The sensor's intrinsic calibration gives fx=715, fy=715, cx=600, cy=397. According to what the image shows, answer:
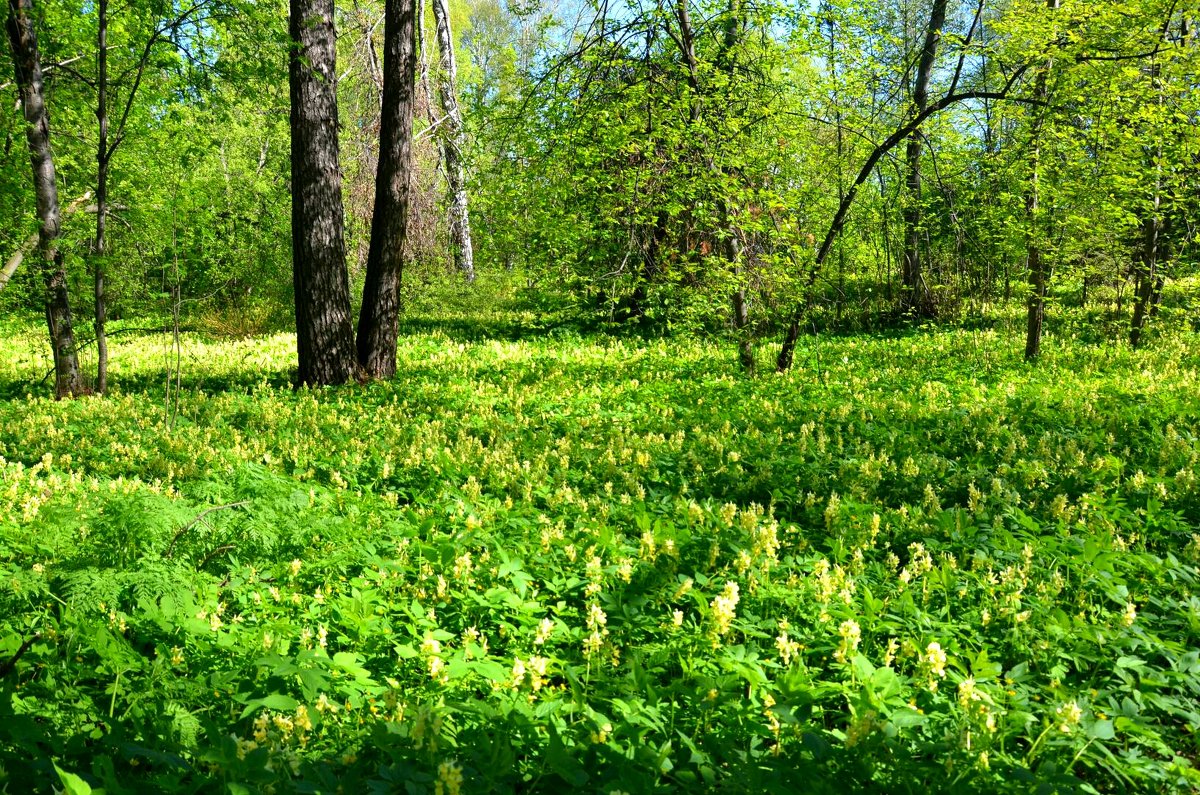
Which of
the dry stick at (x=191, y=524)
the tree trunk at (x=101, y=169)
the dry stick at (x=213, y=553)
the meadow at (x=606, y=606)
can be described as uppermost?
the tree trunk at (x=101, y=169)

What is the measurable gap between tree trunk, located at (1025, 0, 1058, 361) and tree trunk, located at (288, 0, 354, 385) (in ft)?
31.7

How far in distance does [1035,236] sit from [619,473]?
8.42m

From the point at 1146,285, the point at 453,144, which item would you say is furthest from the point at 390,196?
the point at 1146,285

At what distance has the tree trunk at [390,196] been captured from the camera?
1016cm

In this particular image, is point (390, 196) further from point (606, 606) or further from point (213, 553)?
point (606, 606)

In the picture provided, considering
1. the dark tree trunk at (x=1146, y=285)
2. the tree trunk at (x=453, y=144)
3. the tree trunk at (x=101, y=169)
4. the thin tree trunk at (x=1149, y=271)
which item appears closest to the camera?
the tree trunk at (x=101, y=169)

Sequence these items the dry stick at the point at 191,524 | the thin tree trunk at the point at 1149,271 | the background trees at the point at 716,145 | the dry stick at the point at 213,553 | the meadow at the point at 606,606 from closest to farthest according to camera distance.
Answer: the meadow at the point at 606,606 < the dry stick at the point at 191,524 < the dry stick at the point at 213,553 < the background trees at the point at 716,145 < the thin tree trunk at the point at 1149,271

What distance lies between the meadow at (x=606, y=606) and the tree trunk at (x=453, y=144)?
828 cm

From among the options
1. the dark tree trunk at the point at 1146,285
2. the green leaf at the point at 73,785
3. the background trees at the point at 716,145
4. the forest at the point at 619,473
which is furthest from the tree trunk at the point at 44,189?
the dark tree trunk at the point at 1146,285

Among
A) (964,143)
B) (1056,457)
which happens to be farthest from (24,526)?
(964,143)

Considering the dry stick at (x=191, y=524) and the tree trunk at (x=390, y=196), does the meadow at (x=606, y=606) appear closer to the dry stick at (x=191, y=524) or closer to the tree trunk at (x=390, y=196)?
the dry stick at (x=191, y=524)

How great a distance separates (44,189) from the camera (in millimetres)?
9875

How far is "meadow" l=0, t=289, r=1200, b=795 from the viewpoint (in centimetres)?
243

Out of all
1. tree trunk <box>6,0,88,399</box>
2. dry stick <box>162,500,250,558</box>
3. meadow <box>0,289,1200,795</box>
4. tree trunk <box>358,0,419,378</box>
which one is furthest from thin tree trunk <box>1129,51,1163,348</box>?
tree trunk <box>6,0,88,399</box>
